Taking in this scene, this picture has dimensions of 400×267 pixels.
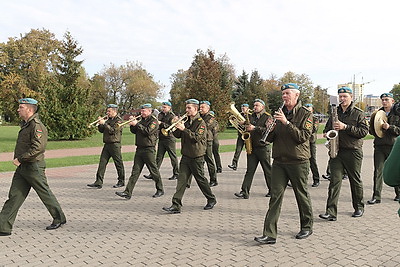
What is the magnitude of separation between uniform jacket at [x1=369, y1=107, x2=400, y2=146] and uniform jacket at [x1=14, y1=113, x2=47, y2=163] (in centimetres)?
584

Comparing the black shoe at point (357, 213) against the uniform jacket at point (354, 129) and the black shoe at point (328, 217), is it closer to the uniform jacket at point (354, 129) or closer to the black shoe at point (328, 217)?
the black shoe at point (328, 217)

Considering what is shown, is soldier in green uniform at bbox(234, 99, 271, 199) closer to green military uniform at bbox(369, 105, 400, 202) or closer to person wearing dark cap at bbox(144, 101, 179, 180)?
green military uniform at bbox(369, 105, 400, 202)

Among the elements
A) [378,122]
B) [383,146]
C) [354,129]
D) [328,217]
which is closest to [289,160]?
[354,129]

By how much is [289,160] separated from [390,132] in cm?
319

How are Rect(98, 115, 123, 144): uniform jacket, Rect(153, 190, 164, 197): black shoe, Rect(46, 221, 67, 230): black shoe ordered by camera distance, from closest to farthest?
Rect(46, 221, 67, 230): black shoe → Rect(153, 190, 164, 197): black shoe → Rect(98, 115, 123, 144): uniform jacket

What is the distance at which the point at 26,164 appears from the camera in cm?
528

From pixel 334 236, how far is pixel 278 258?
1.26m

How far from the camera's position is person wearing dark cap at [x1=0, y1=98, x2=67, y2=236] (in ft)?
17.1

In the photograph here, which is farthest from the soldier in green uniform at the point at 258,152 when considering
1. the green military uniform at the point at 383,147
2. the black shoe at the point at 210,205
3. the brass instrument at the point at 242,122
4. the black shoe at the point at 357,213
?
the green military uniform at the point at 383,147

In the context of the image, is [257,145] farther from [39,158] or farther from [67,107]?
[67,107]

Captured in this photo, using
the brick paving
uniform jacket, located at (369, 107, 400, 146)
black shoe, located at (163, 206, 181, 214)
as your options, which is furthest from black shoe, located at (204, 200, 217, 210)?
uniform jacket, located at (369, 107, 400, 146)

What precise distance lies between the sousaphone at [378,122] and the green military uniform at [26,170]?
5738 mm

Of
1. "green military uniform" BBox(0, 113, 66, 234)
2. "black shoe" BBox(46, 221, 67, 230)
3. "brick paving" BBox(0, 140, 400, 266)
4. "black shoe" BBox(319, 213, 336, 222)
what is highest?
"green military uniform" BBox(0, 113, 66, 234)

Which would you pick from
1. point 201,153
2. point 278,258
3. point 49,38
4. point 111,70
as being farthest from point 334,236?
point 111,70
